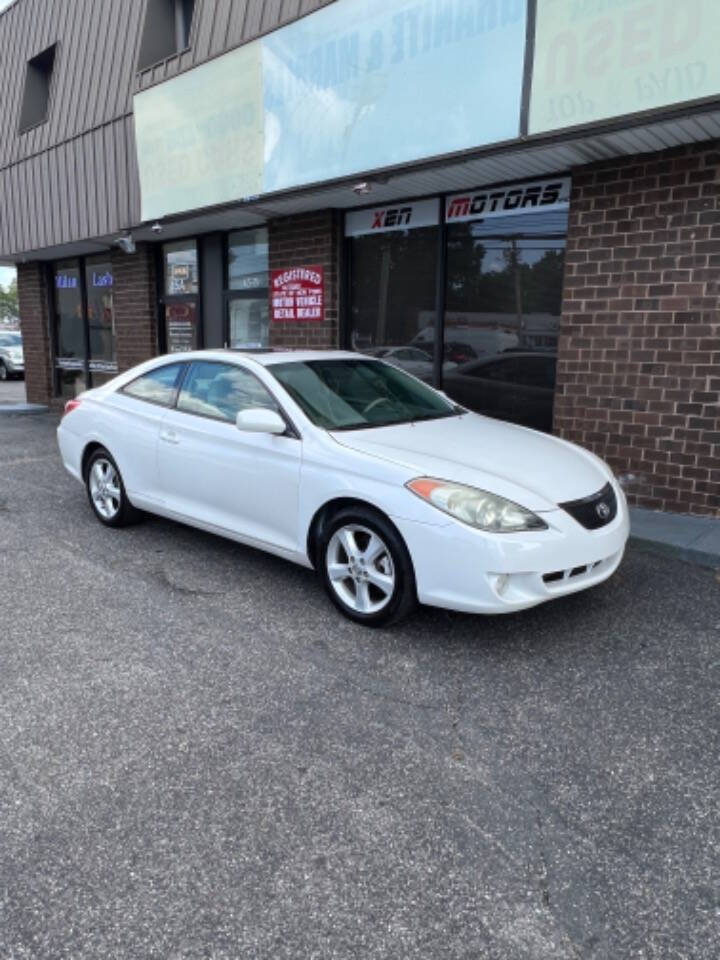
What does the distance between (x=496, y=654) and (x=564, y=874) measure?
1464 mm

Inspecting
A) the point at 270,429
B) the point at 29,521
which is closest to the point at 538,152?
the point at 270,429

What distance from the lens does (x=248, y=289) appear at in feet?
32.0

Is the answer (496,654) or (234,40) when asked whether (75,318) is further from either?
(496,654)

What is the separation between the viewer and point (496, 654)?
3.62 metres

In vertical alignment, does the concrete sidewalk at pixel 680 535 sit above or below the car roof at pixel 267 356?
below

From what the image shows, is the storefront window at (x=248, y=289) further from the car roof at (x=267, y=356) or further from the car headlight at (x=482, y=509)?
the car headlight at (x=482, y=509)

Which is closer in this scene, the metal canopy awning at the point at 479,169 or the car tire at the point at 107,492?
the metal canopy awning at the point at 479,169

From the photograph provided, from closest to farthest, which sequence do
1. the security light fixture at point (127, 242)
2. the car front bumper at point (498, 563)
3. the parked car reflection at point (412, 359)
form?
the car front bumper at point (498, 563) < the parked car reflection at point (412, 359) < the security light fixture at point (127, 242)

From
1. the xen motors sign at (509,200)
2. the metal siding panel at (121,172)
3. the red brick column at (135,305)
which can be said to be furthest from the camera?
the red brick column at (135,305)

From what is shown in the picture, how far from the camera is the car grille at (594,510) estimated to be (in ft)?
12.1

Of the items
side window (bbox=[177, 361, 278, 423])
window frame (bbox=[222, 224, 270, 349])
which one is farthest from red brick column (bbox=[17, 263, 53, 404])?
side window (bbox=[177, 361, 278, 423])

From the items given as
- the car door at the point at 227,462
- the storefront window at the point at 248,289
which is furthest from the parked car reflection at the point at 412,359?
the car door at the point at 227,462

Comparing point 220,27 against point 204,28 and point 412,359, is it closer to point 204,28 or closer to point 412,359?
point 204,28

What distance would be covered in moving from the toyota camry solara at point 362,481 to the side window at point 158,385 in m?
0.01
